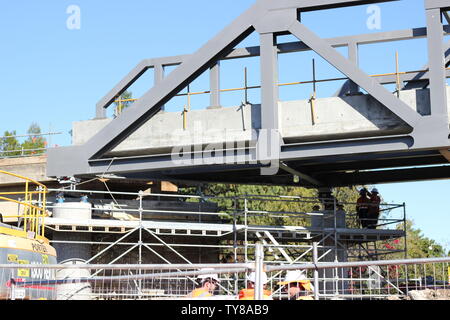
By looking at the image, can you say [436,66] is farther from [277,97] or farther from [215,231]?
[215,231]

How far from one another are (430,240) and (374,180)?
30.7m

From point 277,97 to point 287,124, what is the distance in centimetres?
80

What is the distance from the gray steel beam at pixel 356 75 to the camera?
61.1ft

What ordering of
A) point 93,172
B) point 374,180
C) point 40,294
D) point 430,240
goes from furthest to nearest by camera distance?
point 430,240 → point 374,180 → point 93,172 → point 40,294

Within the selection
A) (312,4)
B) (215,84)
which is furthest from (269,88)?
(312,4)

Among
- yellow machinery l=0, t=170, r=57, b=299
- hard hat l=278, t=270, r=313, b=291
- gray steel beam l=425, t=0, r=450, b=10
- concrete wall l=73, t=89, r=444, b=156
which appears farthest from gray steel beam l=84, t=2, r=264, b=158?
hard hat l=278, t=270, r=313, b=291

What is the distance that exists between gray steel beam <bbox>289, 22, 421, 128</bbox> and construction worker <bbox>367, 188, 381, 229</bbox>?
22.4ft

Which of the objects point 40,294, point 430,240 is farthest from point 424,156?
point 430,240

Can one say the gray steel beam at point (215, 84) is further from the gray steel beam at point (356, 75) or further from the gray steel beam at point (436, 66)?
the gray steel beam at point (436, 66)

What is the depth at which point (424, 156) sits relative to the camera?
2197 centimetres

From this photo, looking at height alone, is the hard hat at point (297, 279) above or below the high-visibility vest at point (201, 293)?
above

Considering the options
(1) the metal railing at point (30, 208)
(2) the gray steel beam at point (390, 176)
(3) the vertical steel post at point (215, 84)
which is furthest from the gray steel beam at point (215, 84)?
(2) the gray steel beam at point (390, 176)

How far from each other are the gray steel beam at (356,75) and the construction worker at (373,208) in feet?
22.4

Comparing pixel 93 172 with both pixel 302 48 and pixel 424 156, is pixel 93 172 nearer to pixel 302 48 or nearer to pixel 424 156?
pixel 302 48
